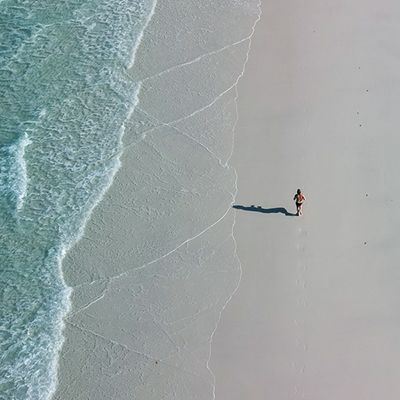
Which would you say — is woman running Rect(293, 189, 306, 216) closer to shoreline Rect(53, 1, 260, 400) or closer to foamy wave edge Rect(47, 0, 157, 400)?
shoreline Rect(53, 1, 260, 400)

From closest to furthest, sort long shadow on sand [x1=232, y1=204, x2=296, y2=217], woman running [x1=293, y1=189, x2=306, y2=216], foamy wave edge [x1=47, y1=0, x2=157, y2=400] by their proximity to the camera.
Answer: foamy wave edge [x1=47, y1=0, x2=157, y2=400], woman running [x1=293, y1=189, x2=306, y2=216], long shadow on sand [x1=232, y1=204, x2=296, y2=217]

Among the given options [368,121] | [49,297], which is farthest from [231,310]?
[368,121]

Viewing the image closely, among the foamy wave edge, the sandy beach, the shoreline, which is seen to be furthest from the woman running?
the foamy wave edge

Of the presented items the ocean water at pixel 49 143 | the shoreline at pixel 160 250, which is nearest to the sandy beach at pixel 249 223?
the shoreline at pixel 160 250

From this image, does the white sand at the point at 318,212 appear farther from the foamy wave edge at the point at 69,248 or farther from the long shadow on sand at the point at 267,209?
the foamy wave edge at the point at 69,248

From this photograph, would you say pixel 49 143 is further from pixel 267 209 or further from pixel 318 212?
pixel 318 212
